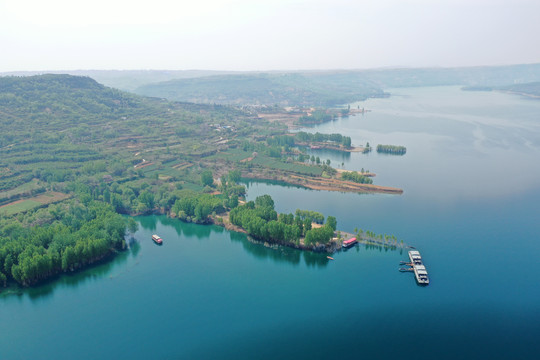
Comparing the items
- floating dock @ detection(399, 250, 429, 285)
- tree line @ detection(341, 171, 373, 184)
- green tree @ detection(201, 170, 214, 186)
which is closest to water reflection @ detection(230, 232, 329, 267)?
floating dock @ detection(399, 250, 429, 285)

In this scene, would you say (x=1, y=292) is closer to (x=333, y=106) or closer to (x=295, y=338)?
(x=295, y=338)

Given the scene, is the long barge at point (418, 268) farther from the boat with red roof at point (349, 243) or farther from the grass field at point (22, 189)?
the grass field at point (22, 189)

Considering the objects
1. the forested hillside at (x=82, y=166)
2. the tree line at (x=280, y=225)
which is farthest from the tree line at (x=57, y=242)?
the tree line at (x=280, y=225)

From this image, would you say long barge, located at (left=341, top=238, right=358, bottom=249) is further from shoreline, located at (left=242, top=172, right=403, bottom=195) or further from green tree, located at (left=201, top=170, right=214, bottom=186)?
green tree, located at (left=201, top=170, right=214, bottom=186)

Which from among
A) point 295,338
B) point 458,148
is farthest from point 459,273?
point 458,148

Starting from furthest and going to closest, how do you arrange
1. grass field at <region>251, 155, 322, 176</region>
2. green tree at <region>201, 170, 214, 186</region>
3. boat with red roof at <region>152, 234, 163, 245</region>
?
grass field at <region>251, 155, 322, 176</region>
green tree at <region>201, 170, 214, 186</region>
boat with red roof at <region>152, 234, 163, 245</region>

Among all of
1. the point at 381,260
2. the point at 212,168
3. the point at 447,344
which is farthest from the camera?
the point at 212,168

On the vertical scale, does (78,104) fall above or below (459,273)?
above
